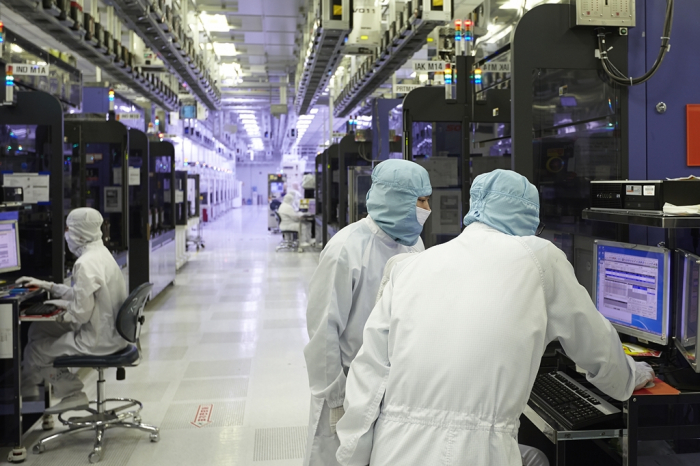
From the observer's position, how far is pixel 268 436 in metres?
3.76

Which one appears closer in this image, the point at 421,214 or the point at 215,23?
the point at 421,214

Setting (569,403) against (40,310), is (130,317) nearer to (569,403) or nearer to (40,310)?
(40,310)

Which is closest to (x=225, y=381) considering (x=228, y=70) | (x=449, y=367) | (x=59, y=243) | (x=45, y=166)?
(x=59, y=243)

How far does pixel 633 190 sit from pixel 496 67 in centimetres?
266

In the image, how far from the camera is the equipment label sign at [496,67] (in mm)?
4742

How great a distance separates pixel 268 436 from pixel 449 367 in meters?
2.55

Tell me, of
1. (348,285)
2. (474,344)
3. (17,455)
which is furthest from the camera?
(17,455)

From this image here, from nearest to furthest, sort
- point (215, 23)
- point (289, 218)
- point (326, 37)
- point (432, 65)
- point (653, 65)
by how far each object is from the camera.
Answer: point (653, 65) < point (432, 65) < point (326, 37) < point (215, 23) < point (289, 218)

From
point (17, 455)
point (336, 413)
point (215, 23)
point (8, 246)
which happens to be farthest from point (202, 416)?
point (215, 23)

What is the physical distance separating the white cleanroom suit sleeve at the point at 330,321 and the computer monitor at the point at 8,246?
2.70m

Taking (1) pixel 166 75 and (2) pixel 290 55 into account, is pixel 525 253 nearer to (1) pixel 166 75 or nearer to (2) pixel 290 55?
(1) pixel 166 75

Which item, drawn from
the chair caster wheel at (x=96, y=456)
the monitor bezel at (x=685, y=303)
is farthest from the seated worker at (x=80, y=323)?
the monitor bezel at (x=685, y=303)

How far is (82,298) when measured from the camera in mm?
3713

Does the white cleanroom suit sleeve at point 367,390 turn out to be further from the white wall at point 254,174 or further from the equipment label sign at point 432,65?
the white wall at point 254,174
